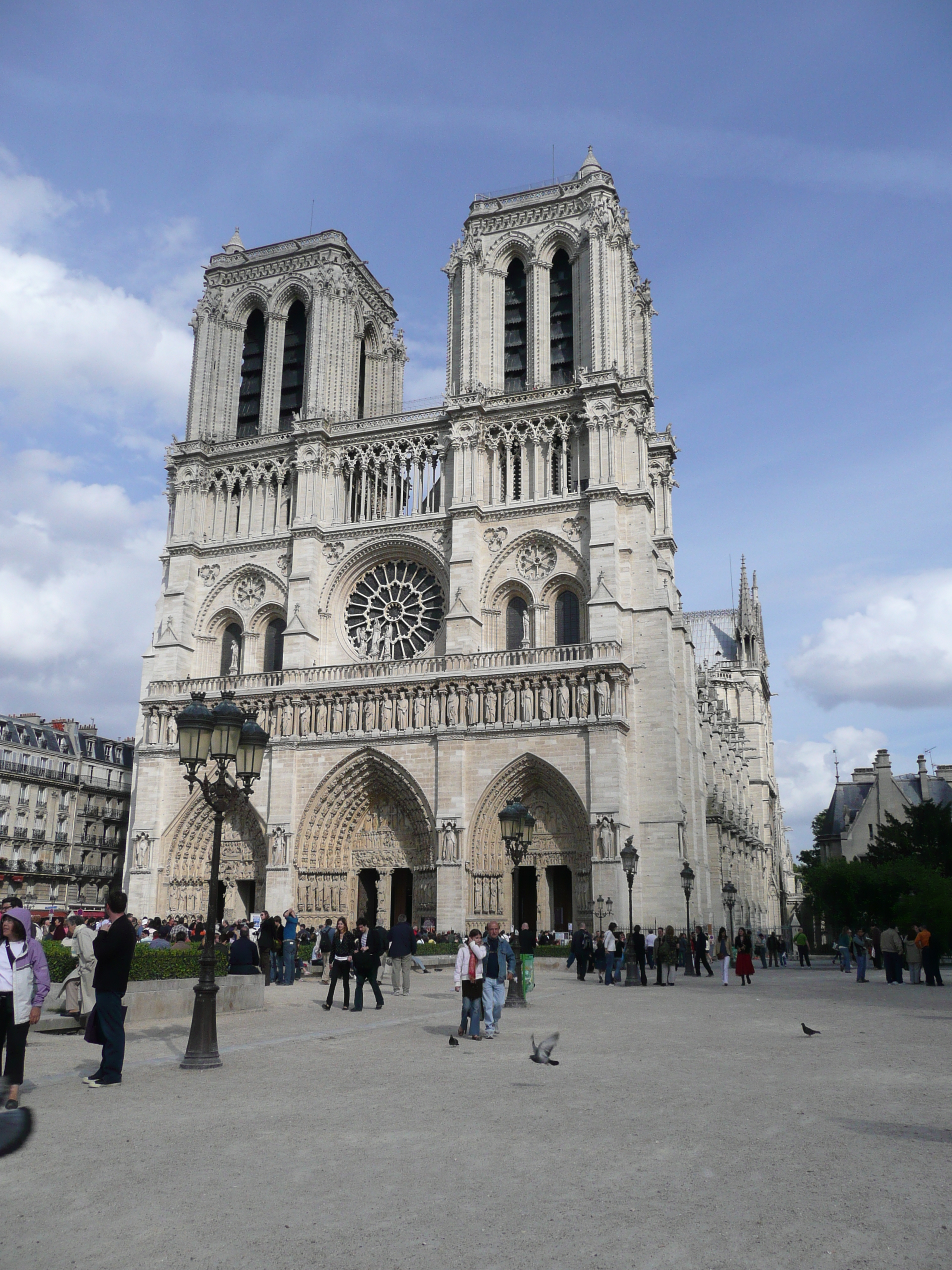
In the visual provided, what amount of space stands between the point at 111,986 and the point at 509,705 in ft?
76.0

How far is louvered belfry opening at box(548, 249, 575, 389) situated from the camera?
118 ft

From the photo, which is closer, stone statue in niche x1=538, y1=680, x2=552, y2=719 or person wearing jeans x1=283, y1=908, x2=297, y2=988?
person wearing jeans x1=283, y1=908, x2=297, y2=988

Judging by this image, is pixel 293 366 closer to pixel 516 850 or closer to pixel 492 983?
pixel 516 850

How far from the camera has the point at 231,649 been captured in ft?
124

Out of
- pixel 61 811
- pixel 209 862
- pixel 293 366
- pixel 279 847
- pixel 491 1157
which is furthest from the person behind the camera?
pixel 61 811

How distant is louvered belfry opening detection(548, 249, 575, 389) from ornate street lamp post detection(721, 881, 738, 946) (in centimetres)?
1765

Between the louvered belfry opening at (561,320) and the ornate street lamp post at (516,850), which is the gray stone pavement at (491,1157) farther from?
the louvered belfry opening at (561,320)

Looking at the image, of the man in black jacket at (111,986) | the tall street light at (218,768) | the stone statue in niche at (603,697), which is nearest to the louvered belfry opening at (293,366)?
the stone statue in niche at (603,697)

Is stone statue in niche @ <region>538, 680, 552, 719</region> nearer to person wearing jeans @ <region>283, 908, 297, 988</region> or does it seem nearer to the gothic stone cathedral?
the gothic stone cathedral

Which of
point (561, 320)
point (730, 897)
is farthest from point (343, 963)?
point (561, 320)

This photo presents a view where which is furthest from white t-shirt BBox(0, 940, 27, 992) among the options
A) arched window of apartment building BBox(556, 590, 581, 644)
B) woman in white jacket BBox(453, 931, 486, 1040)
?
arched window of apartment building BBox(556, 590, 581, 644)

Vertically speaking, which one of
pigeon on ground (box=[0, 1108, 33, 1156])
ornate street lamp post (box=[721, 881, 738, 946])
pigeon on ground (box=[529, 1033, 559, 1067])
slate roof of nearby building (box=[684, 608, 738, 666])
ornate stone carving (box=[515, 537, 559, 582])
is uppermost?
slate roof of nearby building (box=[684, 608, 738, 666])

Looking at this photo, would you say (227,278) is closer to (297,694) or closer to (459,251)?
(459,251)

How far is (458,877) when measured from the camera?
3033 cm
